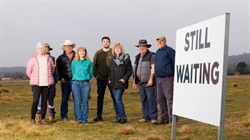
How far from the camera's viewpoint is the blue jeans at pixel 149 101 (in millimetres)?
10047

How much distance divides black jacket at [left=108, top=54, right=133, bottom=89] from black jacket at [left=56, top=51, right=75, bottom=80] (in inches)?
43.2

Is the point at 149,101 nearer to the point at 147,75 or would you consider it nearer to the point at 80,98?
the point at 147,75

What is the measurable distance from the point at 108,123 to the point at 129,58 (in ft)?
5.35

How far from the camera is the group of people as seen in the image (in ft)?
31.6

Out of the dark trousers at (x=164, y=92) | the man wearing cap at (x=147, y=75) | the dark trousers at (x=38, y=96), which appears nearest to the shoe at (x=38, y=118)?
the dark trousers at (x=38, y=96)

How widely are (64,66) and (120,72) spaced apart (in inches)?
58.6

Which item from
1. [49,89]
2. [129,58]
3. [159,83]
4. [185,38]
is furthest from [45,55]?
[185,38]

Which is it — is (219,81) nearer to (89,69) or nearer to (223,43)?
(223,43)

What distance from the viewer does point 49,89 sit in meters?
10.1

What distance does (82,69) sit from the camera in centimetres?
1007

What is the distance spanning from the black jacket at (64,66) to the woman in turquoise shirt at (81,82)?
1.54 feet

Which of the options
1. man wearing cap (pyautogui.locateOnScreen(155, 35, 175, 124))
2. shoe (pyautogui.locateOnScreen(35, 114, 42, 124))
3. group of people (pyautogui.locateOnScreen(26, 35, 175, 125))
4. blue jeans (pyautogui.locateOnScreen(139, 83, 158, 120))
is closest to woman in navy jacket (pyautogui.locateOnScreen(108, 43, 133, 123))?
group of people (pyautogui.locateOnScreen(26, 35, 175, 125))

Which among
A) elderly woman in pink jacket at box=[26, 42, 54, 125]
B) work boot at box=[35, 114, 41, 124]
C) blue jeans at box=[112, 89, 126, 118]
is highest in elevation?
elderly woman in pink jacket at box=[26, 42, 54, 125]

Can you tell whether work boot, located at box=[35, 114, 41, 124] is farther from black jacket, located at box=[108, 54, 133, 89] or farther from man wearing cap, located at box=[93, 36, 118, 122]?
black jacket, located at box=[108, 54, 133, 89]
